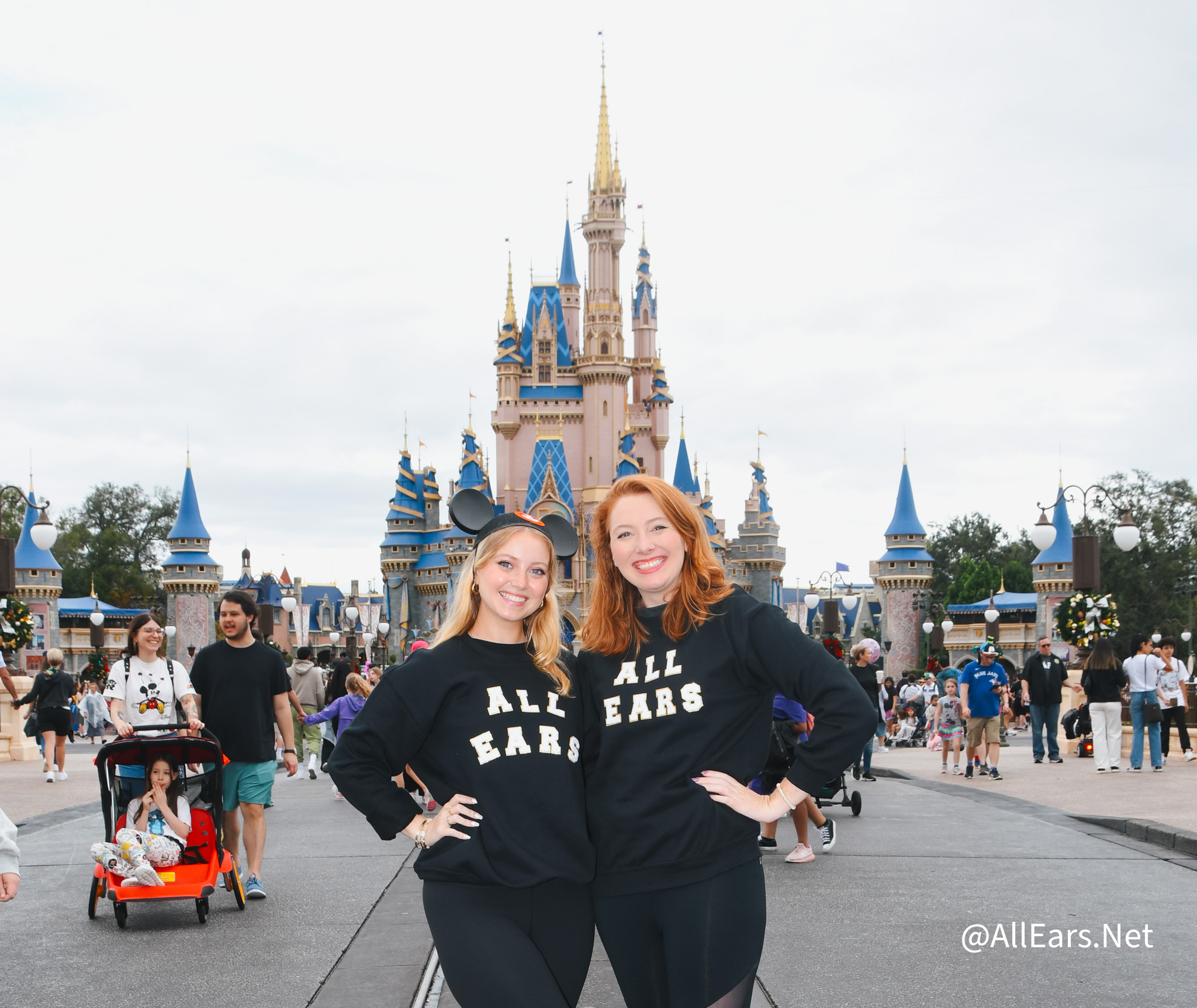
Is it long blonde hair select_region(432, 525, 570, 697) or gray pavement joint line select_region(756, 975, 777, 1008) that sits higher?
long blonde hair select_region(432, 525, 570, 697)

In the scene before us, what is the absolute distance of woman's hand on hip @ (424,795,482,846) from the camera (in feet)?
10.2

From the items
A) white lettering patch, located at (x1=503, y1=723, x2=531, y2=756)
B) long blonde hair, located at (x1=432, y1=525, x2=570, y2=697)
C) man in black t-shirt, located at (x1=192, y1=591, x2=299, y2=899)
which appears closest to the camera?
white lettering patch, located at (x1=503, y1=723, x2=531, y2=756)

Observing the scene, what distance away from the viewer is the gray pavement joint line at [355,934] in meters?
5.40

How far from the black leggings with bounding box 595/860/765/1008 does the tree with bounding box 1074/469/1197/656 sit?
58.8 metres

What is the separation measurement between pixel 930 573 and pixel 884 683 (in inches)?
2042

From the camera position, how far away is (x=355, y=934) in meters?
6.52

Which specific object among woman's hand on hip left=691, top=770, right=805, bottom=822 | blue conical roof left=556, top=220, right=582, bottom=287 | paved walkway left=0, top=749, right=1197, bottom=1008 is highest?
blue conical roof left=556, top=220, right=582, bottom=287

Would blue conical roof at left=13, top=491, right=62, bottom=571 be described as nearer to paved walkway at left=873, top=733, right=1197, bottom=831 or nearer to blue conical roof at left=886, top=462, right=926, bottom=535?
blue conical roof at left=886, top=462, right=926, bottom=535

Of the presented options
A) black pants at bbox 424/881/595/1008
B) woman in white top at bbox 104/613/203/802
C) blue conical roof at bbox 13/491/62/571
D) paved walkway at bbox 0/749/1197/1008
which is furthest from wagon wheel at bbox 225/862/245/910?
blue conical roof at bbox 13/491/62/571

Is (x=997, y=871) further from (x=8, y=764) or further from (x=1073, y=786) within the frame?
(x=8, y=764)

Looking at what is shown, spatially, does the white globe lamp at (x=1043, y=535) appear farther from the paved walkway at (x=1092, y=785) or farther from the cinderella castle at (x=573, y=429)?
the cinderella castle at (x=573, y=429)

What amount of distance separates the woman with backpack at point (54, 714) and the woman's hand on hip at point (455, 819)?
48.6ft

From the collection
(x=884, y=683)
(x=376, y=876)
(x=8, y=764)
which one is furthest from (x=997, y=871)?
(x=884, y=683)

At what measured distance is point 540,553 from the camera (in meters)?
3.43
